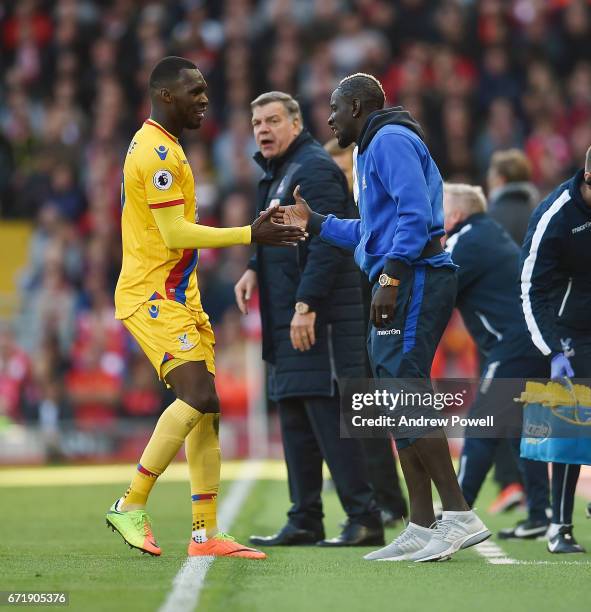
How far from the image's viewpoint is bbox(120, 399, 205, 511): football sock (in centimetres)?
647

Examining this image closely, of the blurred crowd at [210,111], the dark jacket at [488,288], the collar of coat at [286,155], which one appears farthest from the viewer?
the blurred crowd at [210,111]

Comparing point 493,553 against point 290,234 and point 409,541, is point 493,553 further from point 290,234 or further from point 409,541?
point 290,234

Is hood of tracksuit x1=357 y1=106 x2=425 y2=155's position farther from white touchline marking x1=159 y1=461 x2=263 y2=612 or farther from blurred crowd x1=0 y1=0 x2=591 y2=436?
blurred crowd x1=0 y1=0 x2=591 y2=436

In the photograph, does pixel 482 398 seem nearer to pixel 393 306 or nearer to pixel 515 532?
pixel 515 532

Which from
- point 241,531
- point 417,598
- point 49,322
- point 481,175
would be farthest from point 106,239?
point 417,598

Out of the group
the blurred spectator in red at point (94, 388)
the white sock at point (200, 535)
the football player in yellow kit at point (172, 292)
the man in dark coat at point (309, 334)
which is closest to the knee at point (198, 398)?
the football player in yellow kit at point (172, 292)

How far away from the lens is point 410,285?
6.29 meters

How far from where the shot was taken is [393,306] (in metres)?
6.18

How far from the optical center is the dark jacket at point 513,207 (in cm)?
961

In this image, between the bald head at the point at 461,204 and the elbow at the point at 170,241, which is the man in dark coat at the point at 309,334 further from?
the elbow at the point at 170,241

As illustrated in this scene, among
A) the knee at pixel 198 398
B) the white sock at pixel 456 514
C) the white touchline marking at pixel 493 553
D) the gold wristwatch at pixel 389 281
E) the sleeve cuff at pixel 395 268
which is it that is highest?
the sleeve cuff at pixel 395 268

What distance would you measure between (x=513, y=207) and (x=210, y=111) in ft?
32.4

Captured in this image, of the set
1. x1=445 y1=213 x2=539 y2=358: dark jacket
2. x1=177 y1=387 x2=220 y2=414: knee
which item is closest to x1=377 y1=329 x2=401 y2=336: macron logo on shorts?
x1=177 y1=387 x2=220 y2=414: knee

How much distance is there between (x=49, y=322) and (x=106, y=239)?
150cm
